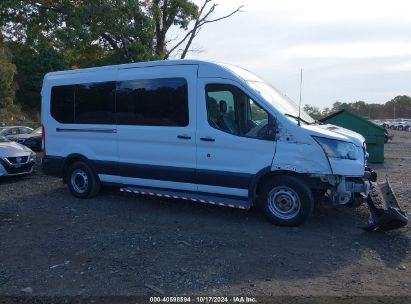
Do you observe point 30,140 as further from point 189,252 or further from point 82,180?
point 189,252

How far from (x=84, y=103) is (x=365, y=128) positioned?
10.2 metres

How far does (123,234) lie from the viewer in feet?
20.8

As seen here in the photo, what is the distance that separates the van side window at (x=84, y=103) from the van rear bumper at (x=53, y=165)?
2.57ft

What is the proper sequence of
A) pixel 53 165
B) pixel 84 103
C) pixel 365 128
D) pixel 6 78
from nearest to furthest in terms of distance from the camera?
pixel 84 103 → pixel 53 165 → pixel 365 128 → pixel 6 78

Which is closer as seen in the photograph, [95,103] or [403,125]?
[95,103]

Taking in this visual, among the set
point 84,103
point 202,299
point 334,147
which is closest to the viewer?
point 202,299

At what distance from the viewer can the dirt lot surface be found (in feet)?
15.1

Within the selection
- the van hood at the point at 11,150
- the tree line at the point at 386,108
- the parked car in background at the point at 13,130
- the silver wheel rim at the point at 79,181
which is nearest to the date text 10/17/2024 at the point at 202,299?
the silver wheel rim at the point at 79,181

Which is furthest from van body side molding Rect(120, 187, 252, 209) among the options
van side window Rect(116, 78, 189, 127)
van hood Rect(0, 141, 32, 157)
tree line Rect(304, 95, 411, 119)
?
tree line Rect(304, 95, 411, 119)

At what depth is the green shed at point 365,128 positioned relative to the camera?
1487cm

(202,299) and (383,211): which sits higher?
(383,211)

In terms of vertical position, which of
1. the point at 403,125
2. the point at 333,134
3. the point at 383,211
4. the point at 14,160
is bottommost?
the point at 383,211

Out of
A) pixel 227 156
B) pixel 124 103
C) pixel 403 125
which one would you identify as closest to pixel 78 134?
pixel 124 103

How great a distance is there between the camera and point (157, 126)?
24.7 feet
